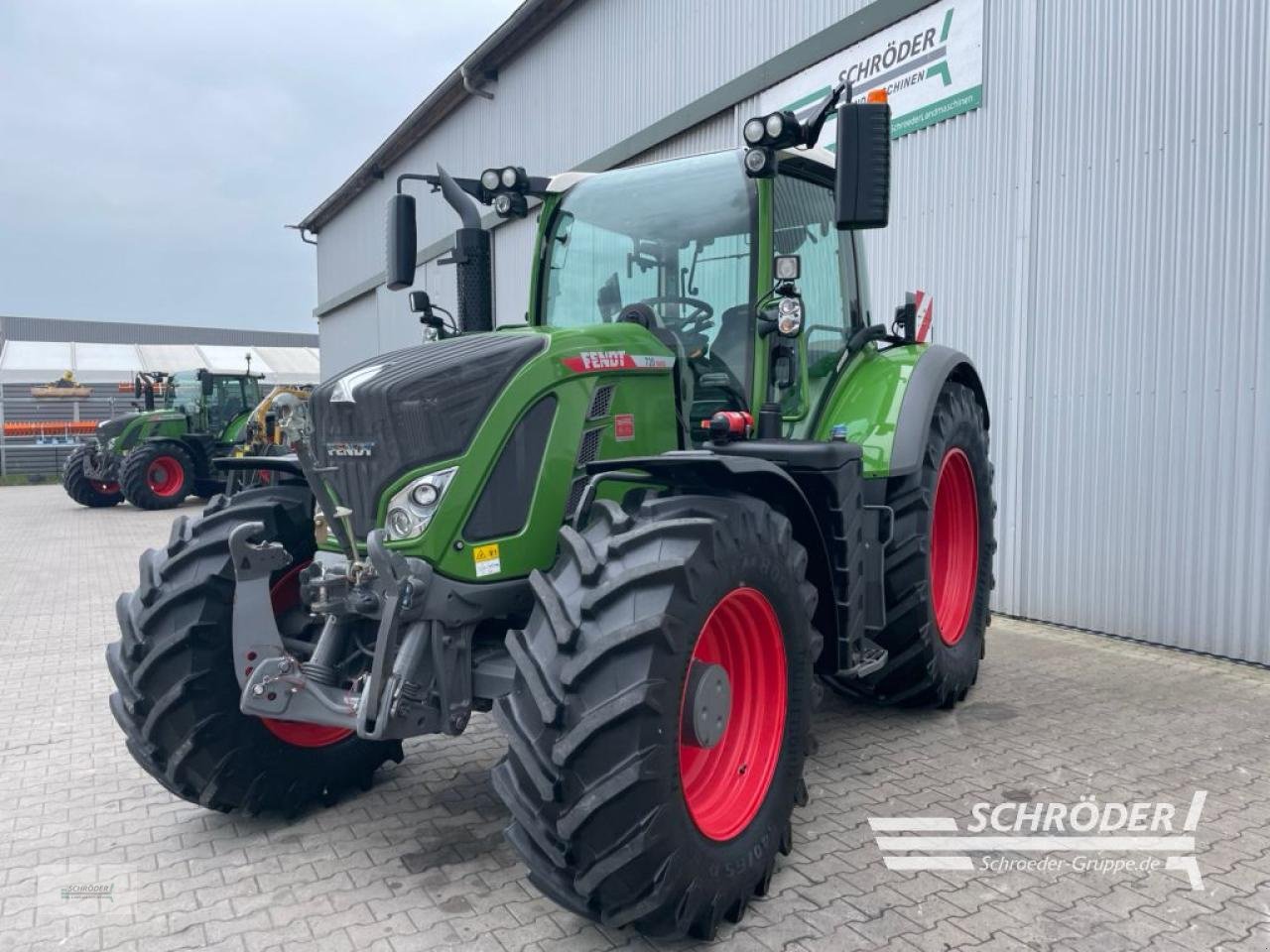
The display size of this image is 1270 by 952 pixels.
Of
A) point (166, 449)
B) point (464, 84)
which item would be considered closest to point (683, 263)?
point (464, 84)

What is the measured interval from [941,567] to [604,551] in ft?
9.50

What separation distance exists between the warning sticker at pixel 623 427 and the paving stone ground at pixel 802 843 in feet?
4.79

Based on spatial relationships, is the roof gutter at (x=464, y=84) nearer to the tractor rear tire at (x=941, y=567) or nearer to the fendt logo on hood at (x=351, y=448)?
the tractor rear tire at (x=941, y=567)

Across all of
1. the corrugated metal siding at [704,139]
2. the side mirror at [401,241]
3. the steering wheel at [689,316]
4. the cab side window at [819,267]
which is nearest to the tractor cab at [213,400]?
the corrugated metal siding at [704,139]

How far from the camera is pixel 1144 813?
3490mm

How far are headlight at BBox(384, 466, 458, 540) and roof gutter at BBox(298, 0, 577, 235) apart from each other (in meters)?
10.5

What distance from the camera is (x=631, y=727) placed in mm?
2428

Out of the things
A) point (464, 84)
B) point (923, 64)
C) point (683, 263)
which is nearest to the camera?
point (683, 263)

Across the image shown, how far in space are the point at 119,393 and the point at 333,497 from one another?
93.4 feet

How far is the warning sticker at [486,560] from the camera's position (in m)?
2.92

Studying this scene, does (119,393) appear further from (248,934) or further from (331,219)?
(248,934)

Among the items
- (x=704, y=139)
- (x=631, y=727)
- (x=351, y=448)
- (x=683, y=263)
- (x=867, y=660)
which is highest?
(x=704, y=139)

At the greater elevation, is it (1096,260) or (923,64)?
(923,64)

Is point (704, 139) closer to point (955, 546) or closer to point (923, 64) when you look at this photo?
point (923, 64)
